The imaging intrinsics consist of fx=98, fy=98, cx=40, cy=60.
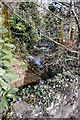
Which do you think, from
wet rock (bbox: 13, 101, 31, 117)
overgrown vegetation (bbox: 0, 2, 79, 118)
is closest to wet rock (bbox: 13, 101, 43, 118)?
wet rock (bbox: 13, 101, 31, 117)

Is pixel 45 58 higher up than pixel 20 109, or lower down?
higher up

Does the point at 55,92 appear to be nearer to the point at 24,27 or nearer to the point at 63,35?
the point at 63,35

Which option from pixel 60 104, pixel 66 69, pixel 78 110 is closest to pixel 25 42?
pixel 66 69

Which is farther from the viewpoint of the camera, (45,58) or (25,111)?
(45,58)

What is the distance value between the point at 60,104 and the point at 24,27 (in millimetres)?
2409

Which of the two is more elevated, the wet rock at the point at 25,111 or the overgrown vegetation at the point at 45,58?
the overgrown vegetation at the point at 45,58

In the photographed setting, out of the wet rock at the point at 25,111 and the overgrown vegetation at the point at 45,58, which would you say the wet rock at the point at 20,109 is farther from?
the overgrown vegetation at the point at 45,58

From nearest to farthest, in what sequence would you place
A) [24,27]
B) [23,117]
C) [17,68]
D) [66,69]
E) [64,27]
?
[23,117] < [66,69] < [64,27] < [17,68] < [24,27]

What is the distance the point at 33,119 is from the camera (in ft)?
5.61

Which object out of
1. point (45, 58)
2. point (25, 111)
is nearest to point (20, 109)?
point (25, 111)

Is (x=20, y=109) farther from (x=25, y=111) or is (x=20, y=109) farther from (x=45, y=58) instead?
(x=45, y=58)

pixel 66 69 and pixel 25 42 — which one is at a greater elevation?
pixel 25 42

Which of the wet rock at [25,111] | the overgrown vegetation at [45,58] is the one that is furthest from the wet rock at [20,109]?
the overgrown vegetation at [45,58]

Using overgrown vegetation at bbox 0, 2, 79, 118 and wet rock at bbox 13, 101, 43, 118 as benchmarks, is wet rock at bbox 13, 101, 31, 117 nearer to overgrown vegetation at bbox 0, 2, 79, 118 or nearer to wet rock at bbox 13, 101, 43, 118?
wet rock at bbox 13, 101, 43, 118
